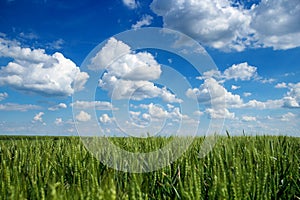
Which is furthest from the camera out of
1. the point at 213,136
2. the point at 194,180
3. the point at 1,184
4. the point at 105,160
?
the point at 213,136

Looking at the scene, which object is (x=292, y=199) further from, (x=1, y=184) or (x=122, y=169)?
(x=1, y=184)

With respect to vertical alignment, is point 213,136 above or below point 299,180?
above

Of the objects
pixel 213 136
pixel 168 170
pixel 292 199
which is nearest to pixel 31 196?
pixel 168 170

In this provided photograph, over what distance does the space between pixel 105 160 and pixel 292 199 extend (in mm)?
2095

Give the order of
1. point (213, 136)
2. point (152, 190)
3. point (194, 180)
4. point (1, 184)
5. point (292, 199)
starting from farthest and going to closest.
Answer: point (213, 136) → point (292, 199) → point (152, 190) → point (1, 184) → point (194, 180)

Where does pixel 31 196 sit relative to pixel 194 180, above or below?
below

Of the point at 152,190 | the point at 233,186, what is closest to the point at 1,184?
the point at 152,190

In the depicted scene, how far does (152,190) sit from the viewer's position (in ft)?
10.0

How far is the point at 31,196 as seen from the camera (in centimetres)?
244

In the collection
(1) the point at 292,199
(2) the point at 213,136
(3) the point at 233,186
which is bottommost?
(1) the point at 292,199

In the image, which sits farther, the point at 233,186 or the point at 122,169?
the point at 122,169

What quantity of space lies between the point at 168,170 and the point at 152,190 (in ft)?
1.86

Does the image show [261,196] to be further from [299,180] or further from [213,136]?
[213,136]

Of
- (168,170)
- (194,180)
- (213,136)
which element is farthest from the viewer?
(213,136)
